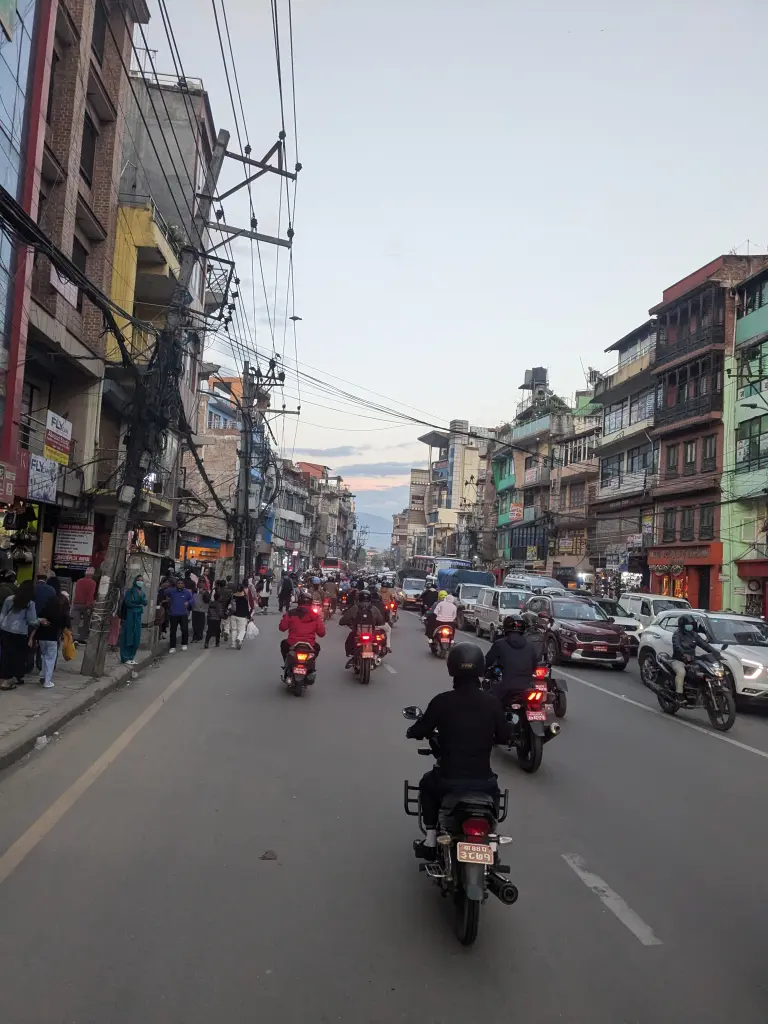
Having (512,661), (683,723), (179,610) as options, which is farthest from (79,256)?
(683,723)

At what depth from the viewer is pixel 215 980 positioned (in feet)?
12.8

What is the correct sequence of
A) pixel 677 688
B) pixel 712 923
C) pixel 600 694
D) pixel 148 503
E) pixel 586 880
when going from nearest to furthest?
pixel 712 923, pixel 586 880, pixel 677 688, pixel 600 694, pixel 148 503

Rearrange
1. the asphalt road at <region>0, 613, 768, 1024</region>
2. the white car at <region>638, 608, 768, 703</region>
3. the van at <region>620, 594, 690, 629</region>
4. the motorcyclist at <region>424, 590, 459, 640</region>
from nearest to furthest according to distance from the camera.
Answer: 1. the asphalt road at <region>0, 613, 768, 1024</region>
2. the white car at <region>638, 608, 768, 703</region>
3. the motorcyclist at <region>424, 590, 459, 640</region>
4. the van at <region>620, 594, 690, 629</region>

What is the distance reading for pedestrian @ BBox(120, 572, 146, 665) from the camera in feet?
51.6

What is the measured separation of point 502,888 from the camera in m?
4.51

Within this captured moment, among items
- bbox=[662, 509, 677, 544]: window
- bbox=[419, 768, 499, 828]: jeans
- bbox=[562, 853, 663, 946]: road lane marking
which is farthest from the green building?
bbox=[419, 768, 499, 828]: jeans

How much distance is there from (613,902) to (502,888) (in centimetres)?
100

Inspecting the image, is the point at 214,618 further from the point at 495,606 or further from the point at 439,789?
the point at 439,789

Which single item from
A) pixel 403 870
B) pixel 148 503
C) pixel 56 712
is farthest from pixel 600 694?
pixel 148 503

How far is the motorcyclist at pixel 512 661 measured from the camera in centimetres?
884

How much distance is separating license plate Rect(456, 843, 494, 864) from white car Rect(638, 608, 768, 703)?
30.1 feet

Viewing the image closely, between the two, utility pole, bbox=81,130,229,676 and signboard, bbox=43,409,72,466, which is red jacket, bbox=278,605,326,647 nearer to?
utility pole, bbox=81,130,229,676

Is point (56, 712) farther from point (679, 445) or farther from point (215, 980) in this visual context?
point (679, 445)

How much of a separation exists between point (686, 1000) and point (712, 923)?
1069 millimetres
